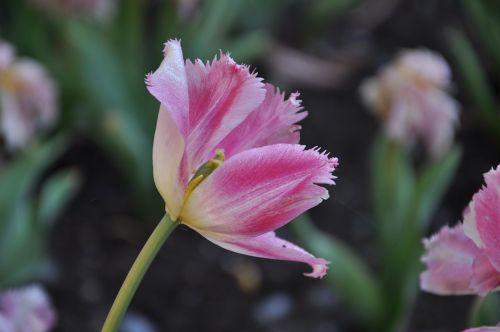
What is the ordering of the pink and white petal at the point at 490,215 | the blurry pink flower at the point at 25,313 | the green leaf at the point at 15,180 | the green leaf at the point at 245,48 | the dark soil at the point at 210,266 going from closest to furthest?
1. the pink and white petal at the point at 490,215
2. the blurry pink flower at the point at 25,313
3. the green leaf at the point at 15,180
4. the dark soil at the point at 210,266
5. the green leaf at the point at 245,48

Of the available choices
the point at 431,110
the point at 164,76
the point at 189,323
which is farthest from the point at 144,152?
the point at 164,76

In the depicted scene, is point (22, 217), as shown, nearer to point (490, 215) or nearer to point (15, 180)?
point (15, 180)

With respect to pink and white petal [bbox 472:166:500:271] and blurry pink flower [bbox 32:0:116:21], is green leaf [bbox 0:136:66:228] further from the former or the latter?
pink and white petal [bbox 472:166:500:271]

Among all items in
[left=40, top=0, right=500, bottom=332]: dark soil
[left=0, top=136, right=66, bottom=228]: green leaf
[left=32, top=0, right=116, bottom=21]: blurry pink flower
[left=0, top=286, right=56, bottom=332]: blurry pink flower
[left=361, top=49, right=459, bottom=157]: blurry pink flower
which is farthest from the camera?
[left=32, top=0, right=116, bottom=21]: blurry pink flower

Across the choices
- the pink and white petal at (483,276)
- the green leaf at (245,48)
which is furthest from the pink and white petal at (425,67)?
the pink and white petal at (483,276)

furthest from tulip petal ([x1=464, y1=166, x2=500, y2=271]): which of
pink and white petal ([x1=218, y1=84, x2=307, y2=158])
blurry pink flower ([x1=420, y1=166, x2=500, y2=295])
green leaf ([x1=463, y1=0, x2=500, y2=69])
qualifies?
green leaf ([x1=463, y1=0, x2=500, y2=69])

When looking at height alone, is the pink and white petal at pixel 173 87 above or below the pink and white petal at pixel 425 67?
below

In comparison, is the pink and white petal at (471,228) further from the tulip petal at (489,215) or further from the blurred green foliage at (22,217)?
the blurred green foliage at (22,217)
